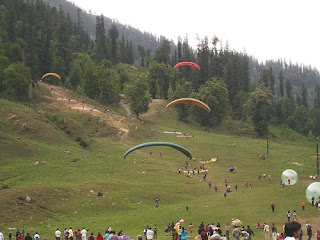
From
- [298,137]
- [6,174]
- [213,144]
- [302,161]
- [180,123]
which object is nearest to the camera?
[6,174]

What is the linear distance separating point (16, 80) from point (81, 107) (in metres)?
17.8

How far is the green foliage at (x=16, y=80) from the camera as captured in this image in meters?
97.2

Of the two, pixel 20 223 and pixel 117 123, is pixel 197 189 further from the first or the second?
pixel 117 123

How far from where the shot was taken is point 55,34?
154m

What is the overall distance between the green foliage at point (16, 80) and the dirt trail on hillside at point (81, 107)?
8.04 metres

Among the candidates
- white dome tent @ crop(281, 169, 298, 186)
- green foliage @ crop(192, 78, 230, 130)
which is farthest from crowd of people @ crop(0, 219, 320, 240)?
green foliage @ crop(192, 78, 230, 130)

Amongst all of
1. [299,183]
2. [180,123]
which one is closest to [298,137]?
[180,123]

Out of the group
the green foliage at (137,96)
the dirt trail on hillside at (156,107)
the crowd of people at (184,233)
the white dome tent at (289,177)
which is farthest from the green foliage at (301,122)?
A: the crowd of people at (184,233)

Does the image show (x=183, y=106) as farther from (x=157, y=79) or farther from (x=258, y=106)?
(x=157, y=79)

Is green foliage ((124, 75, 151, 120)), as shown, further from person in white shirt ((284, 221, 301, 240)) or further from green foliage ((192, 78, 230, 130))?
person in white shirt ((284, 221, 301, 240))

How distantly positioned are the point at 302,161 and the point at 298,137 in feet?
190

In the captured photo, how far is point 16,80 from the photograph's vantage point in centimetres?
9788

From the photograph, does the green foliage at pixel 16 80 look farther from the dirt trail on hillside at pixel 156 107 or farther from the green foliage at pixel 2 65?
the dirt trail on hillside at pixel 156 107

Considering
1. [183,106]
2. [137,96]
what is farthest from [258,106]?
[137,96]
